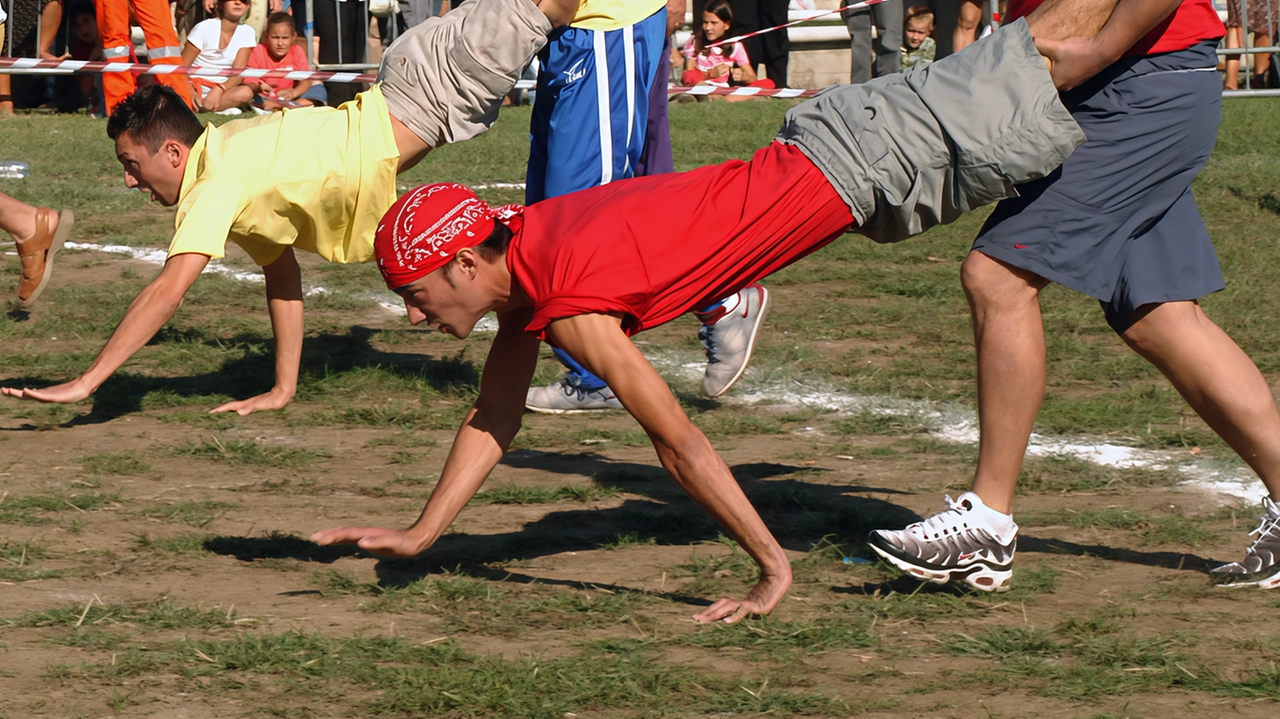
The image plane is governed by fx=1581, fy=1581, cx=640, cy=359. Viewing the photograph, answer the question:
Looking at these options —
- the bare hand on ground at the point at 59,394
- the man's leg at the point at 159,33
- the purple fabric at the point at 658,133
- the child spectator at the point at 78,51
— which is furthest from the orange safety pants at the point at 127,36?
the bare hand on ground at the point at 59,394

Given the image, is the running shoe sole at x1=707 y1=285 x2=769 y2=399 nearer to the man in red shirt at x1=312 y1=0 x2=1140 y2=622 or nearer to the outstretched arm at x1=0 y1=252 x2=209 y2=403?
the outstretched arm at x1=0 y1=252 x2=209 y2=403

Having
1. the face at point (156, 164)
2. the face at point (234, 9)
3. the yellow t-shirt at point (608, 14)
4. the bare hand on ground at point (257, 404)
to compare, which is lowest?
the bare hand on ground at point (257, 404)

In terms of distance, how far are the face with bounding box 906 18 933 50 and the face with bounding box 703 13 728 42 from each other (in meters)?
2.22

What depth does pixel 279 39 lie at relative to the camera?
14.9 metres

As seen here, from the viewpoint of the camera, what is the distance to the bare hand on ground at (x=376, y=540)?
12.0ft

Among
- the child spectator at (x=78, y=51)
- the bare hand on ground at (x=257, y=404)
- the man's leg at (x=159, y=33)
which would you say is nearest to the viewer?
the bare hand on ground at (x=257, y=404)

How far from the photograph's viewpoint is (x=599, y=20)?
5.60 m

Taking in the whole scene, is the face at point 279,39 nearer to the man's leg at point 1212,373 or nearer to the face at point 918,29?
the face at point 918,29

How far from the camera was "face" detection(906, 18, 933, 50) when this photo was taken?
17281 millimetres

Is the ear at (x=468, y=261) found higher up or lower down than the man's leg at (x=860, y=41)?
higher up

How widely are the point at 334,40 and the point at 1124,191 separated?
539 inches

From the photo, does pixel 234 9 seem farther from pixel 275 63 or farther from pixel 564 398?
pixel 564 398

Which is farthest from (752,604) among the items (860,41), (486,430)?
(860,41)

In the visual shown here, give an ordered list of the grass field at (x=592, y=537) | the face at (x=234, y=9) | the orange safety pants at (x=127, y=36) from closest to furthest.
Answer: the grass field at (x=592, y=537)
the orange safety pants at (x=127, y=36)
the face at (x=234, y=9)
